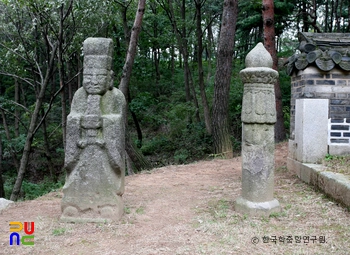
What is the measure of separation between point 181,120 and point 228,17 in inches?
315

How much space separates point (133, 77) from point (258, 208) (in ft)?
51.0

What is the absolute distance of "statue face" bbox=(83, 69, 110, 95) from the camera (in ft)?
15.3

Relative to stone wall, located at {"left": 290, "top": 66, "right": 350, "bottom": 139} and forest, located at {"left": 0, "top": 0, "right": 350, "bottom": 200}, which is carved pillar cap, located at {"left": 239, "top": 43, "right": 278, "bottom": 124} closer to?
stone wall, located at {"left": 290, "top": 66, "right": 350, "bottom": 139}

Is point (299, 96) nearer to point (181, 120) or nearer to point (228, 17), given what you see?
point (228, 17)

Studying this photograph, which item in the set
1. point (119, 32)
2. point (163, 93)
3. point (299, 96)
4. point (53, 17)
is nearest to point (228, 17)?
point (299, 96)

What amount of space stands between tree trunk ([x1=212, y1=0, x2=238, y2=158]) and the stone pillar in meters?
5.36

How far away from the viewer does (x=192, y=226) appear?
175 inches

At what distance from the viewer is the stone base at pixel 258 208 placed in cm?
472

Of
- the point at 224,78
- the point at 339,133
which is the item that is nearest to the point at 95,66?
the point at 339,133

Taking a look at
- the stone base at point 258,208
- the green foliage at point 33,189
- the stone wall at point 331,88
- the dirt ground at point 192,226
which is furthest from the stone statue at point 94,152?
the green foliage at point 33,189

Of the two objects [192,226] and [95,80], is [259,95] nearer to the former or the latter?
[192,226]

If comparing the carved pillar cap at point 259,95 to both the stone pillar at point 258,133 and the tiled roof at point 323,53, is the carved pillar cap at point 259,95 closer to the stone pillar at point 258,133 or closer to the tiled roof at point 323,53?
the stone pillar at point 258,133

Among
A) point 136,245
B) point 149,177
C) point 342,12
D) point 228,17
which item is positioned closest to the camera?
point 136,245

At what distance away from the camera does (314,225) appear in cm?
435
